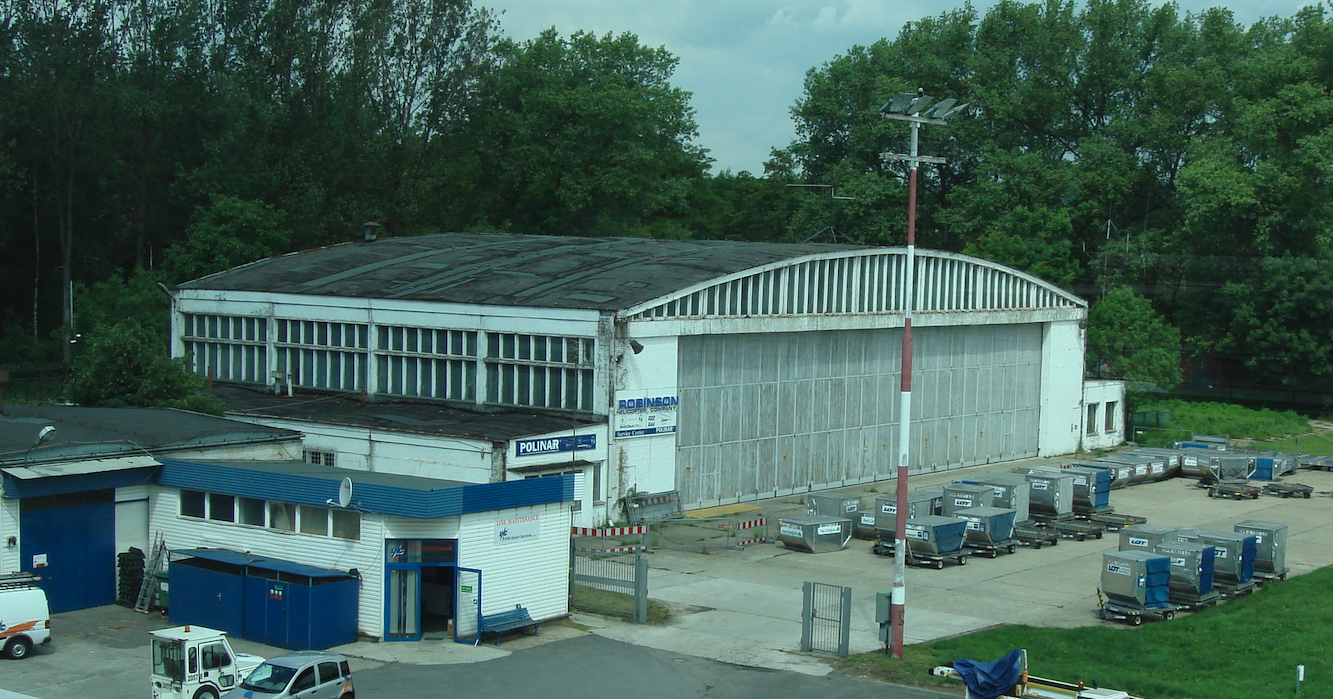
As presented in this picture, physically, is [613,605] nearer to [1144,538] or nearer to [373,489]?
[373,489]

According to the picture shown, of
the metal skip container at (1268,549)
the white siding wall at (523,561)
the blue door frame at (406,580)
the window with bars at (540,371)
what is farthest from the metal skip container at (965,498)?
the blue door frame at (406,580)

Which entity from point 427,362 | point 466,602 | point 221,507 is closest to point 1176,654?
point 466,602

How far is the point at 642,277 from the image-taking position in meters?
39.6

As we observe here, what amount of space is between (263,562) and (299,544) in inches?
32.2

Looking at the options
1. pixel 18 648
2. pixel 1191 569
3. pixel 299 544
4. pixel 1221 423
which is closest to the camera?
pixel 18 648

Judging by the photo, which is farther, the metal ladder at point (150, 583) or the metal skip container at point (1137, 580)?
the metal skip container at point (1137, 580)

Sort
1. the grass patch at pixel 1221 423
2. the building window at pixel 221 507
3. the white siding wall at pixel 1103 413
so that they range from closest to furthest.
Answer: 1. the building window at pixel 221 507
2. the white siding wall at pixel 1103 413
3. the grass patch at pixel 1221 423

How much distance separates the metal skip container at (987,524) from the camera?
33.0 metres

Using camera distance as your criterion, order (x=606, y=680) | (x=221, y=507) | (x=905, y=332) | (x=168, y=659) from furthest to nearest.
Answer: (x=221, y=507) < (x=905, y=332) < (x=606, y=680) < (x=168, y=659)

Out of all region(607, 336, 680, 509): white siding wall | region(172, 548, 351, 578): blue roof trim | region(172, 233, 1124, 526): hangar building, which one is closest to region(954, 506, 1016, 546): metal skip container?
region(607, 336, 680, 509): white siding wall

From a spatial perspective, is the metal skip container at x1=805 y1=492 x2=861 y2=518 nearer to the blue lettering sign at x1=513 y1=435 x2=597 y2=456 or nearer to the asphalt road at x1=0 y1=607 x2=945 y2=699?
the blue lettering sign at x1=513 y1=435 x2=597 y2=456

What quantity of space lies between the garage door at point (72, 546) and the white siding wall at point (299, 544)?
3.60ft

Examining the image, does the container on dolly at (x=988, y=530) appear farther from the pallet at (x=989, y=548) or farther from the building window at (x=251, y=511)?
the building window at (x=251, y=511)

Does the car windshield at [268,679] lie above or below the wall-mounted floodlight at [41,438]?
below
